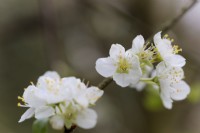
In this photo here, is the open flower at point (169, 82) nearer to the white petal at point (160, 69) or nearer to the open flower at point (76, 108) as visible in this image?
the white petal at point (160, 69)

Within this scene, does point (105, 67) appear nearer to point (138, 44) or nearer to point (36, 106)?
point (138, 44)

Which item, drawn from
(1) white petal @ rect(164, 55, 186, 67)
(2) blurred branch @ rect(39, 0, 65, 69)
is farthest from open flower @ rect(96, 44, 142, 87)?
(2) blurred branch @ rect(39, 0, 65, 69)

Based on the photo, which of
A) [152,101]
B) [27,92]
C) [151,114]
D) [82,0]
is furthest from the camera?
[151,114]

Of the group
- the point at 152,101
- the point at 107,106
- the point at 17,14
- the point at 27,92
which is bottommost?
the point at 27,92

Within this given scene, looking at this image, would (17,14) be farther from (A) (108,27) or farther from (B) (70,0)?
(A) (108,27)

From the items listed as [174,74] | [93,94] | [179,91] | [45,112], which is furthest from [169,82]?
[45,112]

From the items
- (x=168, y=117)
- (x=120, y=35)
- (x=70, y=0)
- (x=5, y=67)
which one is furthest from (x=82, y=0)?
(x=5, y=67)

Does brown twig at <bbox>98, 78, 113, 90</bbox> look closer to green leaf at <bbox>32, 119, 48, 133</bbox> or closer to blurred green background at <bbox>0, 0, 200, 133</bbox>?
green leaf at <bbox>32, 119, 48, 133</bbox>
